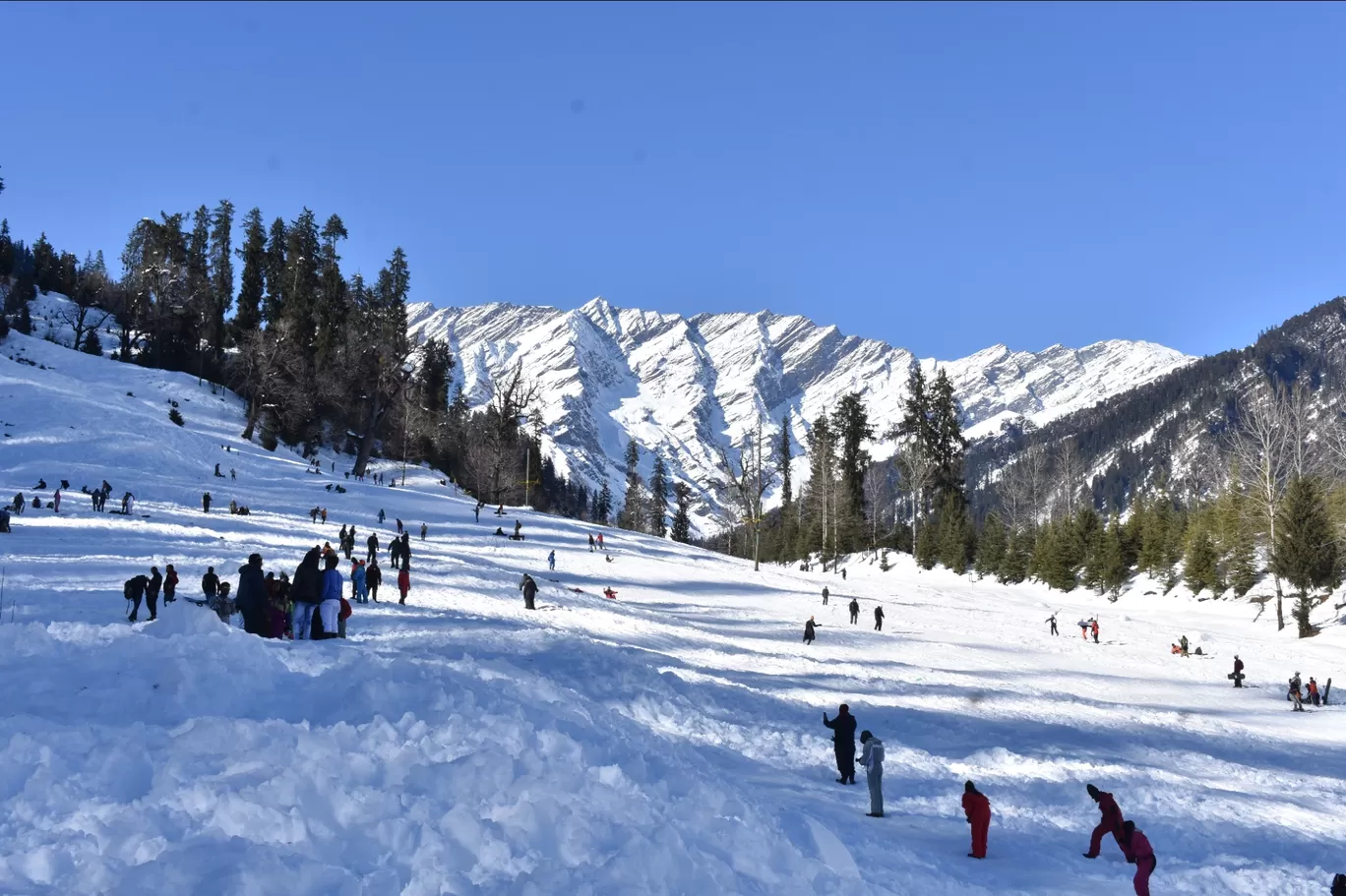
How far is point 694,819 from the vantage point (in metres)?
7.87

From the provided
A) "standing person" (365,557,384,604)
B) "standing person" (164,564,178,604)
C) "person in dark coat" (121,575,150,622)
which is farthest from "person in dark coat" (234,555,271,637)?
"standing person" (365,557,384,604)

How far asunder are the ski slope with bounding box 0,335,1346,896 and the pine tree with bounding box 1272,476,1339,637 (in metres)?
3.02

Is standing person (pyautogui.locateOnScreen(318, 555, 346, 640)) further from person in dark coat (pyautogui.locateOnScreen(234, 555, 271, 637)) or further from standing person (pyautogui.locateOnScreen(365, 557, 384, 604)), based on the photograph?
standing person (pyautogui.locateOnScreen(365, 557, 384, 604))

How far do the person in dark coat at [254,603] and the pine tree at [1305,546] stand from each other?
4372 cm

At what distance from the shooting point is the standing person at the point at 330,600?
15.5 meters

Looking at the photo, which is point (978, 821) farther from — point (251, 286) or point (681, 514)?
point (681, 514)

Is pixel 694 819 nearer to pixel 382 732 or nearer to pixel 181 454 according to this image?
pixel 382 732

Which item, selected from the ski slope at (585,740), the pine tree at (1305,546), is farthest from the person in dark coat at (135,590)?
the pine tree at (1305,546)

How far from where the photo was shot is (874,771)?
12.3 meters

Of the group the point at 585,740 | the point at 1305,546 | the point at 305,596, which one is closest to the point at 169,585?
the point at 305,596

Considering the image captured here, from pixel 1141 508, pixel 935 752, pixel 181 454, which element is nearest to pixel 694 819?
pixel 935 752

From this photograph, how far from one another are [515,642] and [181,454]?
120 feet

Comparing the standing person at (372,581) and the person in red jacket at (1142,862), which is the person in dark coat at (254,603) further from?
the person in red jacket at (1142,862)

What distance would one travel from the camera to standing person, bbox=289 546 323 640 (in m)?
15.2
